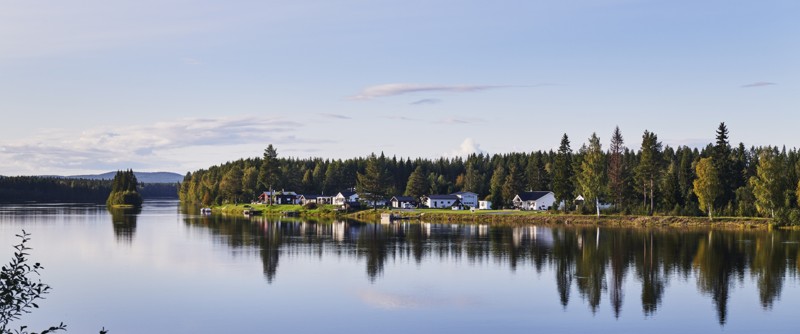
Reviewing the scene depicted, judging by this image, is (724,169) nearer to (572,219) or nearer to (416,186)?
(572,219)

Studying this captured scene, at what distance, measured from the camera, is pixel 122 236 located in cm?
8338

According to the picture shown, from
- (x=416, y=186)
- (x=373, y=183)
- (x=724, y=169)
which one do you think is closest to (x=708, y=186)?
(x=724, y=169)

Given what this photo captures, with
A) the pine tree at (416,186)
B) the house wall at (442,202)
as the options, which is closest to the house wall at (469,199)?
the house wall at (442,202)

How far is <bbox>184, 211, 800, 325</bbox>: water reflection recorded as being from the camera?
44656 mm

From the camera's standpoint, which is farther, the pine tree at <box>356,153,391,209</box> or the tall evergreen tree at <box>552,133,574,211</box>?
the pine tree at <box>356,153,391,209</box>

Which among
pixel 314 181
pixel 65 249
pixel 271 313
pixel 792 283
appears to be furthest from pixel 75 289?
pixel 314 181

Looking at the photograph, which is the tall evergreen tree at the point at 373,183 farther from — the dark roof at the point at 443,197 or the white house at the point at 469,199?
the white house at the point at 469,199

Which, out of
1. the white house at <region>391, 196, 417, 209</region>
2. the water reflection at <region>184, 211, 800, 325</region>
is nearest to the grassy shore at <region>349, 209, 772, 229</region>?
the water reflection at <region>184, 211, 800, 325</region>

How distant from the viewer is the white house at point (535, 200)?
420ft

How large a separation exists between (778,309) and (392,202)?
116110 mm

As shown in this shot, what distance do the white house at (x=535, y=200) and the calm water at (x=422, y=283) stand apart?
46527 millimetres

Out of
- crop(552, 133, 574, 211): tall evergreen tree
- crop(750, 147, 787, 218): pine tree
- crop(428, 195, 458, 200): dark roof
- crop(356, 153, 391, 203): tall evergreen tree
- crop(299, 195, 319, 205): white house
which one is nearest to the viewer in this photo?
crop(750, 147, 787, 218): pine tree

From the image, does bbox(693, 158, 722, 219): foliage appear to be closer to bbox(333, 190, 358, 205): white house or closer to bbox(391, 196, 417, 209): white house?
bbox(391, 196, 417, 209): white house

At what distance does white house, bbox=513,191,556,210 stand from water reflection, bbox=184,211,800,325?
29.4m
